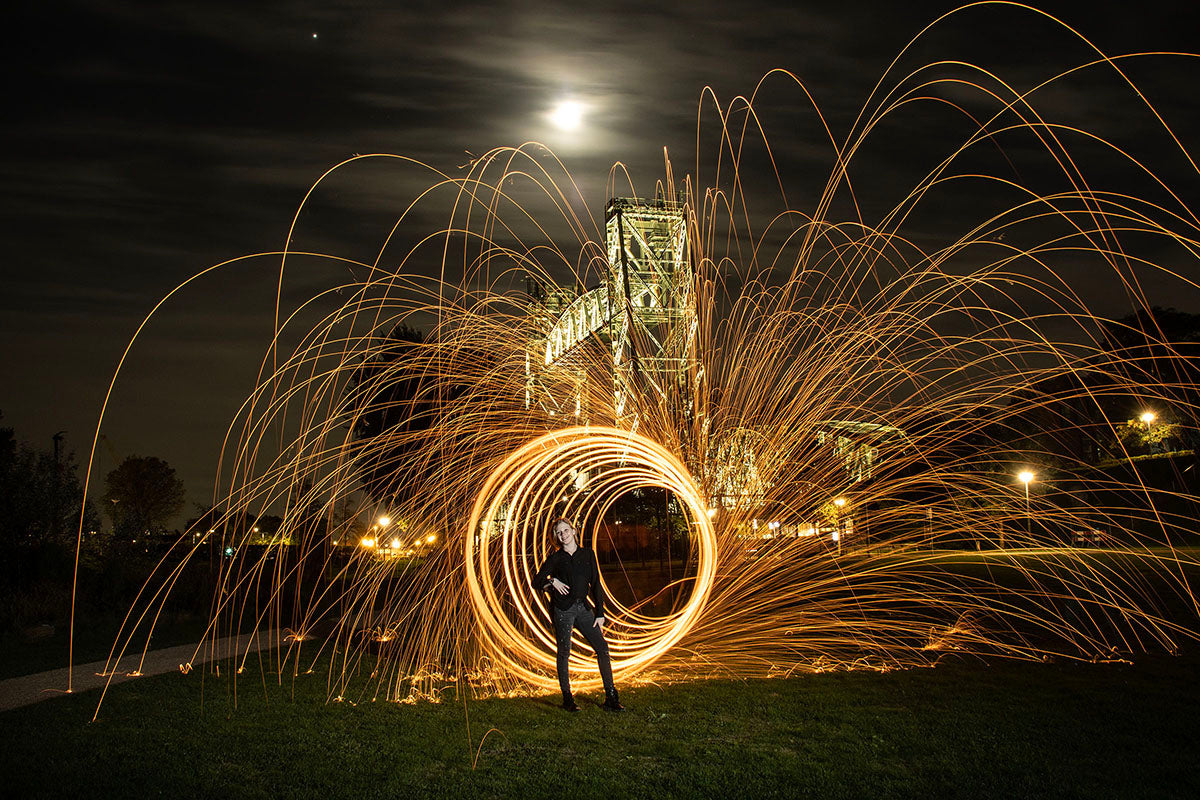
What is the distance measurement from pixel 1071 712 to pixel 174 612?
1505cm

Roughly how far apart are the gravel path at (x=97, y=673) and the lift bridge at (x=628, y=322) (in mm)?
4580

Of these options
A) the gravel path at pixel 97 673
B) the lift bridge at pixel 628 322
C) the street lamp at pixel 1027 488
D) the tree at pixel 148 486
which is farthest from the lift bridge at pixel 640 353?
the tree at pixel 148 486

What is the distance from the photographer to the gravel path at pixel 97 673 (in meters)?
8.81

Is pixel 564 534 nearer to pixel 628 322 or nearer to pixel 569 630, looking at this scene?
pixel 569 630

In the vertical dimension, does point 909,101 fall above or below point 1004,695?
above

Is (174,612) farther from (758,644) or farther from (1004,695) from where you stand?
(1004,695)

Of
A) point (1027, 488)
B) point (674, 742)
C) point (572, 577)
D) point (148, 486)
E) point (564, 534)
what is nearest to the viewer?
point (674, 742)

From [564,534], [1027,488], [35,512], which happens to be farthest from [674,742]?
[35,512]

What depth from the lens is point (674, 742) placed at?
6484mm

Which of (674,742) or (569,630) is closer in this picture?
(674,742)

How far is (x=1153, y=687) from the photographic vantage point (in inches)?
312

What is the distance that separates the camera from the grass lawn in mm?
5512

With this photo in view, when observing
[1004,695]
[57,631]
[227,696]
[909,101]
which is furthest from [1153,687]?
[57,631]

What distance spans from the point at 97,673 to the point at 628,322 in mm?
7208
